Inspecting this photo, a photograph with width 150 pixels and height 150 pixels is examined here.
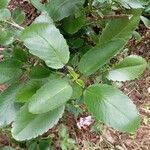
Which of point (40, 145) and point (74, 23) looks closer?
point (74, 23)

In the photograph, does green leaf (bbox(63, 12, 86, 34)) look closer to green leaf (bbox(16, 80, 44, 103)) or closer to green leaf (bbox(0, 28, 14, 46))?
green leaf (bbox(0, 28, 14, 46))

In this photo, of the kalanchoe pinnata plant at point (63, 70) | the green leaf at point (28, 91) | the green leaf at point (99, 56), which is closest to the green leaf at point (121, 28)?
the kalanchoe pinnata plant at point (63, 70)

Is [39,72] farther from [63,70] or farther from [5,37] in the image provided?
[5,37]

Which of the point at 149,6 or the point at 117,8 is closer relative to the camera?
the point at 117,8

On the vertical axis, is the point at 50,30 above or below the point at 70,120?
above

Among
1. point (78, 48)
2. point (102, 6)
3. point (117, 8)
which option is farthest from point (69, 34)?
point (117, 8)

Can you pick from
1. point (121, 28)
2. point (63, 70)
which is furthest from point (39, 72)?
point (121, 28)

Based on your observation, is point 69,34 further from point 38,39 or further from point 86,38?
point 38,39
